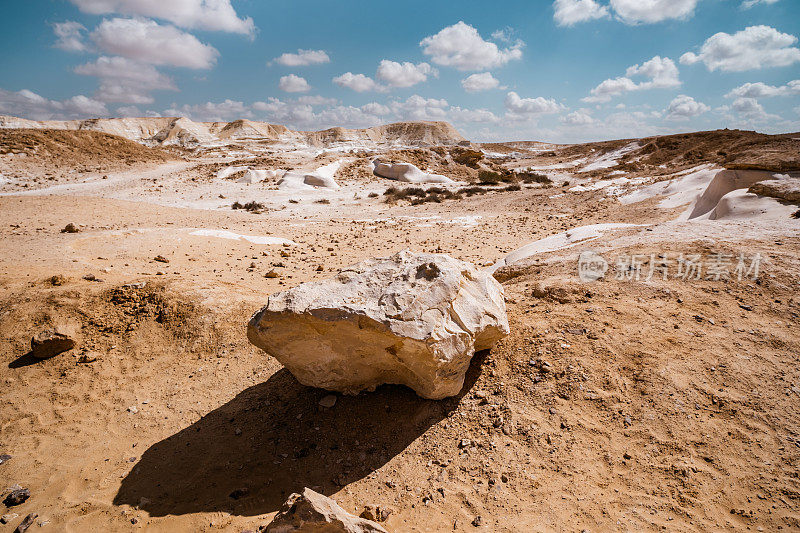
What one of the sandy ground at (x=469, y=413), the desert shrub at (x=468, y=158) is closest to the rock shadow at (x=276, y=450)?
the sandy ground at (x=469, y=413)

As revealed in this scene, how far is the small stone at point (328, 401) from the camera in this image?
3.44 metres

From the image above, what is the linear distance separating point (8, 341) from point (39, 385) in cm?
109

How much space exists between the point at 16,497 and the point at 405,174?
942 inches

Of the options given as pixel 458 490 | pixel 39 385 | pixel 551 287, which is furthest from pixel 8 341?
pixel 551 287

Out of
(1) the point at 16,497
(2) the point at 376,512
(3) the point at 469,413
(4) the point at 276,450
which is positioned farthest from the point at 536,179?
(1) the point at 16,497

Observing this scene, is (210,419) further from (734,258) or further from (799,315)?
(734,258)

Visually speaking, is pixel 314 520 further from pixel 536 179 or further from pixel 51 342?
pixel 536 179

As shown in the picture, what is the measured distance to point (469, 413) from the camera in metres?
3.11

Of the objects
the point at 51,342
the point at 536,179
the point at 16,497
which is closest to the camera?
the point at 16,497

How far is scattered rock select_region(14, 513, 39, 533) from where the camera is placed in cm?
259

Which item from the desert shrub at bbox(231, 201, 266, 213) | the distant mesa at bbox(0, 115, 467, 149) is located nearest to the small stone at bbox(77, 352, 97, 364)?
the desert shrub at bbox(231, 201, 266, 213)

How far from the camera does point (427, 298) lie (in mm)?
2916

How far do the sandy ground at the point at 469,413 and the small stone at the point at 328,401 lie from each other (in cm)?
7

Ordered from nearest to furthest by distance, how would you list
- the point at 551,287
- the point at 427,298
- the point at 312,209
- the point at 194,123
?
the point at 427,298, the point at 551,287, the point at 312,209, the point at 194,123
